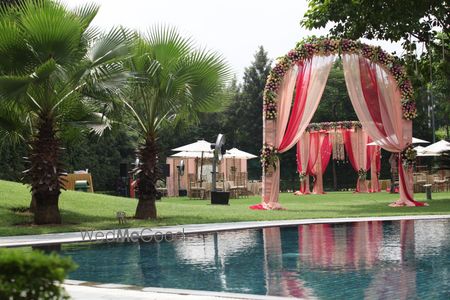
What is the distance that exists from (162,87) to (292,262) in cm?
745

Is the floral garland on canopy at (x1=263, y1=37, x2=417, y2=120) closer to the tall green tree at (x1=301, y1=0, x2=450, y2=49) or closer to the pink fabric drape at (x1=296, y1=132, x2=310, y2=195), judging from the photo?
the tall green tree at (x1=301, y1=0, x2=450, y2=49)

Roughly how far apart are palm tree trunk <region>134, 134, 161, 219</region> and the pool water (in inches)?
125

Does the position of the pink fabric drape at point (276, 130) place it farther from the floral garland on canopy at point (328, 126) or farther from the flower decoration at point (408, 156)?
the floral garland on canopy at point (328, 126)

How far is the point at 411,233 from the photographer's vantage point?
1291cm

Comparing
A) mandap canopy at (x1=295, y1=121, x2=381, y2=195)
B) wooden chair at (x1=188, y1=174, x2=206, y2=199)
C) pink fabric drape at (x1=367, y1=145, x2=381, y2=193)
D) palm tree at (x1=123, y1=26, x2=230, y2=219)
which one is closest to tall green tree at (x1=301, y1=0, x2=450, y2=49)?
palm tree at (x1=123, y1=26, x2=230, y2=219)

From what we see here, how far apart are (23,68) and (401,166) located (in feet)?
38.2

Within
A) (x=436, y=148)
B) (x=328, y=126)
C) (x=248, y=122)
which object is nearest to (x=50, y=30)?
(x=328, y=126)

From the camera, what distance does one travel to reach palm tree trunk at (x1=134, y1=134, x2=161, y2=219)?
16.3 metres

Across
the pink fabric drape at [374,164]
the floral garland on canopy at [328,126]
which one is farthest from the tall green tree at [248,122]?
the floral garland on canopy at [328,126]

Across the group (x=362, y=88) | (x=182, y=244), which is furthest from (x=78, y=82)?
(x=362, y=88)

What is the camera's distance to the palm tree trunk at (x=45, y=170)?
14508 millimetres

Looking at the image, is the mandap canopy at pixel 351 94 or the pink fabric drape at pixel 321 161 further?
the pink fabric drape at pixel 321 161

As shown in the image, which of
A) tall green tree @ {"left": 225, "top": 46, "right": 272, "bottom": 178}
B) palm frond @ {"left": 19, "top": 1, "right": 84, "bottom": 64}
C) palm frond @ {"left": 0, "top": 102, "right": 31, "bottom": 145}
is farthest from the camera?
tall green tree @ {"left": 225, "top": 46, "right": 272, "bottom": 178}

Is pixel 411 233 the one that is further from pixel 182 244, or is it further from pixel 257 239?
pixel 182 244
